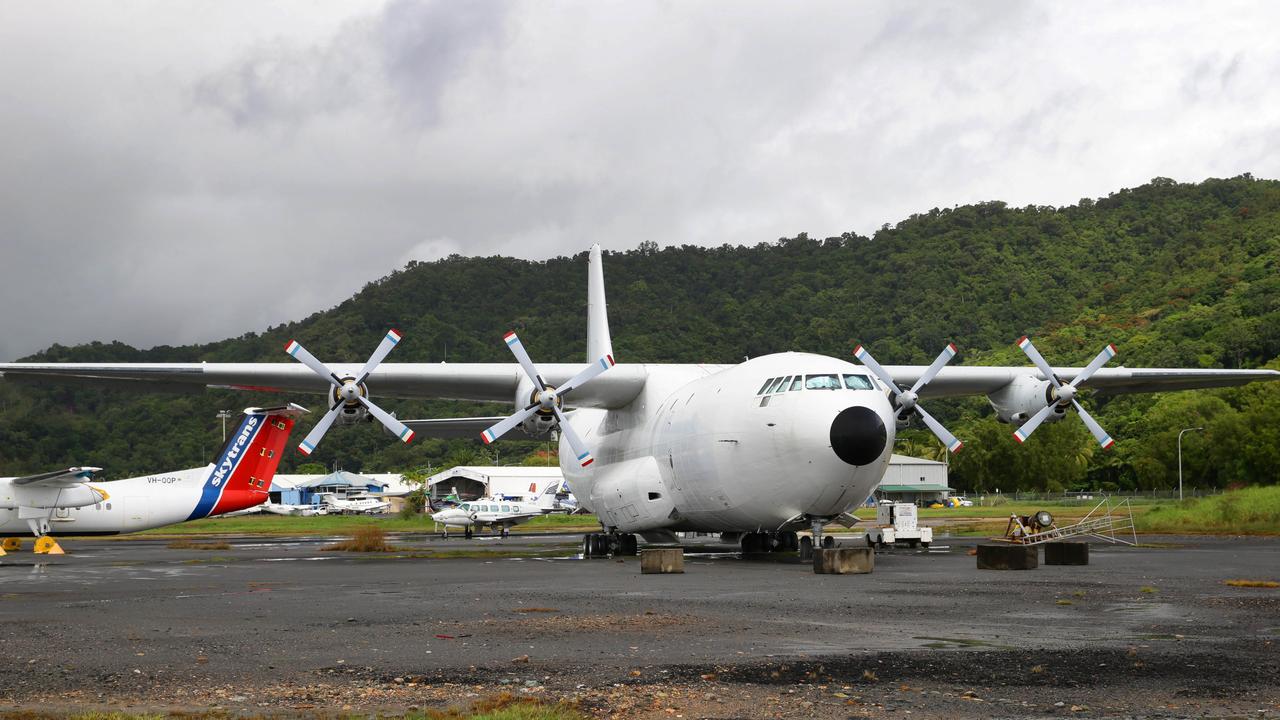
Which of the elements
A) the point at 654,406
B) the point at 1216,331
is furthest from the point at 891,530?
the point at 1216,331

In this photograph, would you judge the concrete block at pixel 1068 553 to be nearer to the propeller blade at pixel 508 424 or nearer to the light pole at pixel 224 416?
the propeller blade at pixel 508 424

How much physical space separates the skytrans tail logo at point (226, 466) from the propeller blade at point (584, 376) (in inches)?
710

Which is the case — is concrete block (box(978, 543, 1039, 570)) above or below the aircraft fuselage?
below

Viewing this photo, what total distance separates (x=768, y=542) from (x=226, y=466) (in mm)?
22437

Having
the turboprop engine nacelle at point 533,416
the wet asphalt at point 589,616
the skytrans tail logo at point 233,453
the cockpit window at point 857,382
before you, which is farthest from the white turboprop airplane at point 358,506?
the cockpit window at point 857,382

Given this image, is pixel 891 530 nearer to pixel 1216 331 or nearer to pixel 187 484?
pixel 187 484

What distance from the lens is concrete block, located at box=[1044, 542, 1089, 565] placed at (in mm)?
23423

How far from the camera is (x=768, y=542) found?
96.1 ft

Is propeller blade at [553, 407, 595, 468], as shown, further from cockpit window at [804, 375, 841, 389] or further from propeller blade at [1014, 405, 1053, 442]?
propeller blade at [1014, 405, 1053, 442]

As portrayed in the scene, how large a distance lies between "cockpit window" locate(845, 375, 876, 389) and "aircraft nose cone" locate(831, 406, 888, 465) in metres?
0.90

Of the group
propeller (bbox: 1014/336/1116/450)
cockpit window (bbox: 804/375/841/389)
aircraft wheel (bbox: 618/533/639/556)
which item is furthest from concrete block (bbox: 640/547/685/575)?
propeller (bbox: 1014/336/1116/450)

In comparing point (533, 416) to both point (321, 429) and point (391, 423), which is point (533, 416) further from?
point (321, 429)

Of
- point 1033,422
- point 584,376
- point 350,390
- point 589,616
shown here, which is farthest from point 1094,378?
point 589,616

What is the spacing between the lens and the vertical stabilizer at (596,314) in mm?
38688
